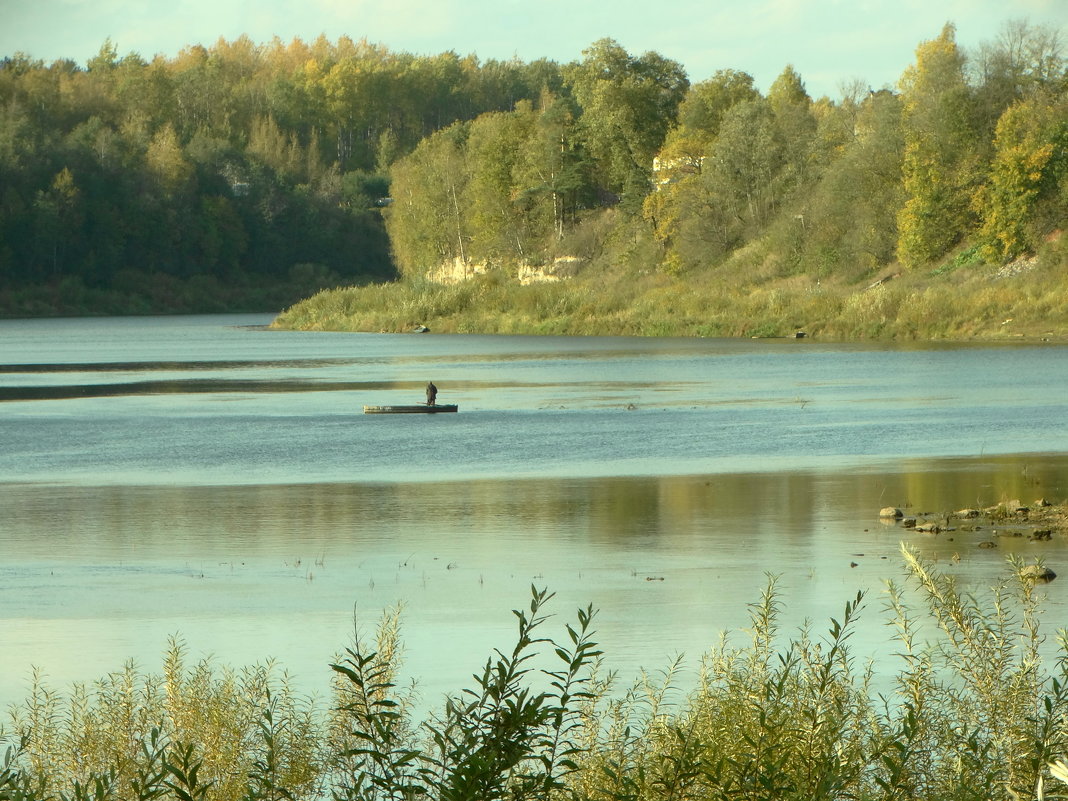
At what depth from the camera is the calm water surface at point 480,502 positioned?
1348 centimetres

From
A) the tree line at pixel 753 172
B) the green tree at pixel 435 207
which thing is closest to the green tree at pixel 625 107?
the tree line at pixel 753 172

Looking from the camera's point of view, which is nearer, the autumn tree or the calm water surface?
the calm water surface

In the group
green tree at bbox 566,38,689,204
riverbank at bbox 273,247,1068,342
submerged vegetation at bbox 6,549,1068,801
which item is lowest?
submerged vegetation at bbox 6,549,1068,801

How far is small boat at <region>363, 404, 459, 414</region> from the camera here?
3562 centimetres

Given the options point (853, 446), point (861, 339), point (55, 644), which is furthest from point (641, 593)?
point (861, 339)

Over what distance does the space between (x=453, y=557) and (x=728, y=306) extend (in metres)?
57.7

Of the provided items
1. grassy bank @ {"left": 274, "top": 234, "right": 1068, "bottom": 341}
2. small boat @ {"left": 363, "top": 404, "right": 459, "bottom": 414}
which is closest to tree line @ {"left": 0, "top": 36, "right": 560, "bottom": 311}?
grassy bank @ {"left": 274, "top": 234, "right": 1068, "bottom": 341}

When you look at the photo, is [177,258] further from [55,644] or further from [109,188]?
[55,644]

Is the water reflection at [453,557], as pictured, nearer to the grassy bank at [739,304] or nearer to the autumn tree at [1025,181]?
the grassy bank at [739,304]

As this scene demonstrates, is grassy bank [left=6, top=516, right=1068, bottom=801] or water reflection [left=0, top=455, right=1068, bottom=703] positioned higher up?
grassy bank [left=6, top=516, right=1068, bottom=801]

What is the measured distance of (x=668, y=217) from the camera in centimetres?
9006

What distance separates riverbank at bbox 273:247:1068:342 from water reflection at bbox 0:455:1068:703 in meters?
39.0

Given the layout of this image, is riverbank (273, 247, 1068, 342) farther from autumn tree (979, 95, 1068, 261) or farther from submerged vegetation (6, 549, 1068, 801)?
submerged vegetation (6, 549, 1068, 801)

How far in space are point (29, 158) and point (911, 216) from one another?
83261mm
